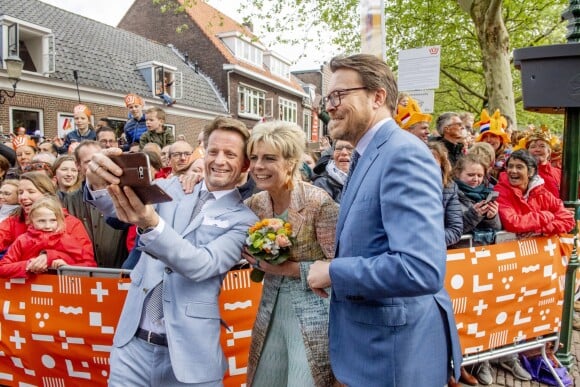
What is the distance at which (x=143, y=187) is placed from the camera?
5.38 ft

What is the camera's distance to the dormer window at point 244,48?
97.7 ft

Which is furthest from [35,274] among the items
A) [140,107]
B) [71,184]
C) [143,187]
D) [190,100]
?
[190,100]

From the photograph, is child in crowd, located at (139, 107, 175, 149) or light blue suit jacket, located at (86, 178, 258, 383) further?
child in crowd, located at (139, 107, 175, 149)

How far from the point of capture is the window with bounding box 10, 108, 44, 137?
50.9 ft

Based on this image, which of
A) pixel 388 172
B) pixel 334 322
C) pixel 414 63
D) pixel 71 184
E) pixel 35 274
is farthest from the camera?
pixel 414 63

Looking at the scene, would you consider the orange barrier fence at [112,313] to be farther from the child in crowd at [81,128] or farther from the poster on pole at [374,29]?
the child in crowd at [81,128]

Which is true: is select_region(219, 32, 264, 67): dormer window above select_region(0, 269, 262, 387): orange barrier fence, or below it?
above

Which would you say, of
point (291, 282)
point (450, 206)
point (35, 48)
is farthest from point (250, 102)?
point (291, 282)

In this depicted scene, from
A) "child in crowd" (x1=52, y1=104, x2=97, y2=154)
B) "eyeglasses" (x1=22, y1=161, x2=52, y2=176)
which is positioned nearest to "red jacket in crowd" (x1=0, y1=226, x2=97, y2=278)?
"eyeglasses" (x1=22, y1=161, x2=52, y2=176)

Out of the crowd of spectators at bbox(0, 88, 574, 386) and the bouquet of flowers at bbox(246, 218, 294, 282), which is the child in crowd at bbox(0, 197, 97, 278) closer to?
the crowd of spectators at bbox(0, 88, 574, 386)

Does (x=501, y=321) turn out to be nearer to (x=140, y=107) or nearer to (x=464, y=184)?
(x=464, y=184)

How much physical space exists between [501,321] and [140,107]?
6662 mm

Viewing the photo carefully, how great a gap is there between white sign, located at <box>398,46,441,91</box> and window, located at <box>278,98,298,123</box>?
28.5 metres

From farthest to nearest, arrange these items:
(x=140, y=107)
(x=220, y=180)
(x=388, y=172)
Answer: (x=140, y=107) → (x=220, y=180) → (x=388, y=172)
